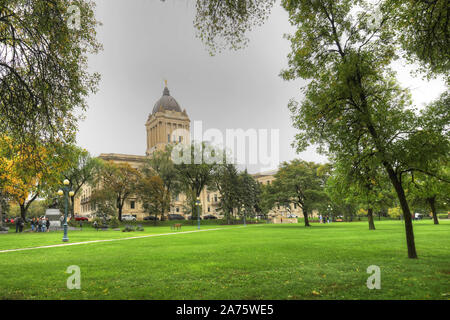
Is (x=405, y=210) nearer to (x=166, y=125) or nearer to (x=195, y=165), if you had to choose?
(x=195, y=165)

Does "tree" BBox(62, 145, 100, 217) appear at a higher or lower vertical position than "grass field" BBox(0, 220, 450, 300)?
higher

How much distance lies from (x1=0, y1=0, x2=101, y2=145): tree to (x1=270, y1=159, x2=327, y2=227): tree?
1485 inches

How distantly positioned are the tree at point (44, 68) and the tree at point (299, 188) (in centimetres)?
3772

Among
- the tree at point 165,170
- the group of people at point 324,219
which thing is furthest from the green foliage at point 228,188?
the group of people at point 324,219

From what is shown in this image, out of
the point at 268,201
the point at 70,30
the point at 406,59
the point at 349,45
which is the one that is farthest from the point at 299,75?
the point at 268,201

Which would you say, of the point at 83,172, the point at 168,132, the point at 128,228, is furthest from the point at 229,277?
the point at 168,132

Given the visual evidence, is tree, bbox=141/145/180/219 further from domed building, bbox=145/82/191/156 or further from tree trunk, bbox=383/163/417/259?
tree trunk, bbox=383/163/417/259

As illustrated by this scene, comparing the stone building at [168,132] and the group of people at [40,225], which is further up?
the stone building at [168,132]

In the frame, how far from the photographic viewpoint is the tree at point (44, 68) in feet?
28.9

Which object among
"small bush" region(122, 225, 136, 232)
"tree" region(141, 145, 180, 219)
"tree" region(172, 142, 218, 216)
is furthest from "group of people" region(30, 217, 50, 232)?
"tree" region(172, 142, 218, 216)

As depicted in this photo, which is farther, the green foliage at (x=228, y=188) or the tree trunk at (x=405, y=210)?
the green foliage at (x=228, y=188)

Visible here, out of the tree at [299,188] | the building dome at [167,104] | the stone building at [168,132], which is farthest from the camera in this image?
the building dome at [167,104]

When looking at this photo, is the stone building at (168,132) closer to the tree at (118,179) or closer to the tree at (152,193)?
the tree at (118,179)

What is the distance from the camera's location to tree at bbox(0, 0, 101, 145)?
8797 mm
